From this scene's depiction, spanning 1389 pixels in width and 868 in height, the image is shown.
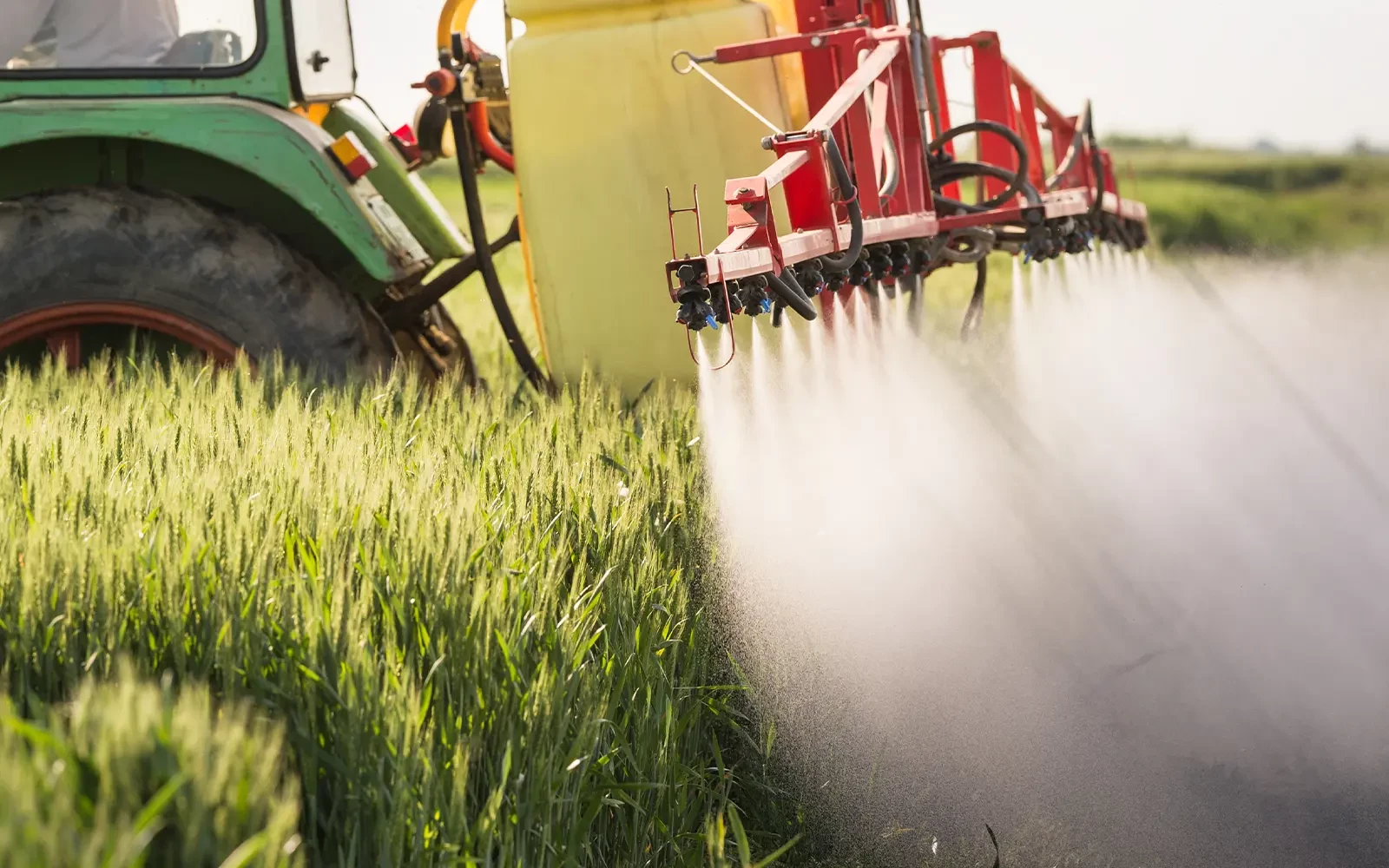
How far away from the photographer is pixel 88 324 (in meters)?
4.03

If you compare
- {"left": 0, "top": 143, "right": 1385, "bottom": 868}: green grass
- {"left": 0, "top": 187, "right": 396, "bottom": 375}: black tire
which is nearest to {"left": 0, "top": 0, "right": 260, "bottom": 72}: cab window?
{"left": 0, "top": 187, "right": 396, "bottom": 375}: black tire

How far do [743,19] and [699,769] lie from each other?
2.43 metres

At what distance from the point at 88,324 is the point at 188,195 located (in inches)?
18.0

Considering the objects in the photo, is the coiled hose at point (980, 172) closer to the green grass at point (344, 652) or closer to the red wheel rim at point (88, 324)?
the green grass at point (344, 652)

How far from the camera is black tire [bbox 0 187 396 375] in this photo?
386 cm

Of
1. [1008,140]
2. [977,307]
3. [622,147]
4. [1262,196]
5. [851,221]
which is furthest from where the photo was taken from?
[1262,196]

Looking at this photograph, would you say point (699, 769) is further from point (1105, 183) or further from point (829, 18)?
point (1105, 183)

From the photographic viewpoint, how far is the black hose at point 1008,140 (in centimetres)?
479

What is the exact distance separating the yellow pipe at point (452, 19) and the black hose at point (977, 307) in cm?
199

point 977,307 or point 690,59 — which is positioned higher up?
point 690,59

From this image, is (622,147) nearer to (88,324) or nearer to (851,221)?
(851,221)

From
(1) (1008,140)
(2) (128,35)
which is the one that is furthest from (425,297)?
(1) (1008,140)

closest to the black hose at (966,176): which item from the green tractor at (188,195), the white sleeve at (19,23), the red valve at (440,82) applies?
the red valve at (440,82)

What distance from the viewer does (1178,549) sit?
4453 mm
